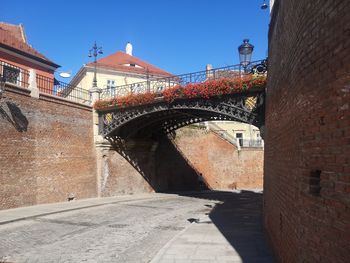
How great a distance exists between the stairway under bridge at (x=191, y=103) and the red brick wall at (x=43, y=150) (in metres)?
1.90

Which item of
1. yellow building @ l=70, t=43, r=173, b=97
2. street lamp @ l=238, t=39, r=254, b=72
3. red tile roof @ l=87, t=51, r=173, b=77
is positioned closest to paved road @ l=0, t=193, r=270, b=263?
street lamp @ l=238, t=39, r=254, b=72

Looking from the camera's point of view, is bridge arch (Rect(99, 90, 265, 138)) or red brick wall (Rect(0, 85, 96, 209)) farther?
bridge arch (Rect(99, 90, 265, 138))

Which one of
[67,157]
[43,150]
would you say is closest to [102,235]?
[43,150]

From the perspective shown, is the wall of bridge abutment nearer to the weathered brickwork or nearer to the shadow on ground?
the weathered brickwork

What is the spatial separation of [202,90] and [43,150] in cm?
904

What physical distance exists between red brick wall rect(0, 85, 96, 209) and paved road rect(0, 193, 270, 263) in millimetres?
2721

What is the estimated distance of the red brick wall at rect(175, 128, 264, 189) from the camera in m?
36.1

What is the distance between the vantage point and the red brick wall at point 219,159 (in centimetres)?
3606

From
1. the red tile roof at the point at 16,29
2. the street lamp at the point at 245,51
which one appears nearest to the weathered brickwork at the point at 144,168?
the red tile roof at the point at 16,29

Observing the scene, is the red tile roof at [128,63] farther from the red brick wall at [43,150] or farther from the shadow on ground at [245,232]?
the shadow on ground at [245,232]

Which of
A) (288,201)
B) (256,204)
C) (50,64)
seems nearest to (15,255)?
(288,201)

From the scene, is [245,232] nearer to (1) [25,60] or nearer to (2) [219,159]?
(1) [25,60]

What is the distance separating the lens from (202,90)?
20734 mm

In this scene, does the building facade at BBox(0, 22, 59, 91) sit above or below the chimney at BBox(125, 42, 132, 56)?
below
